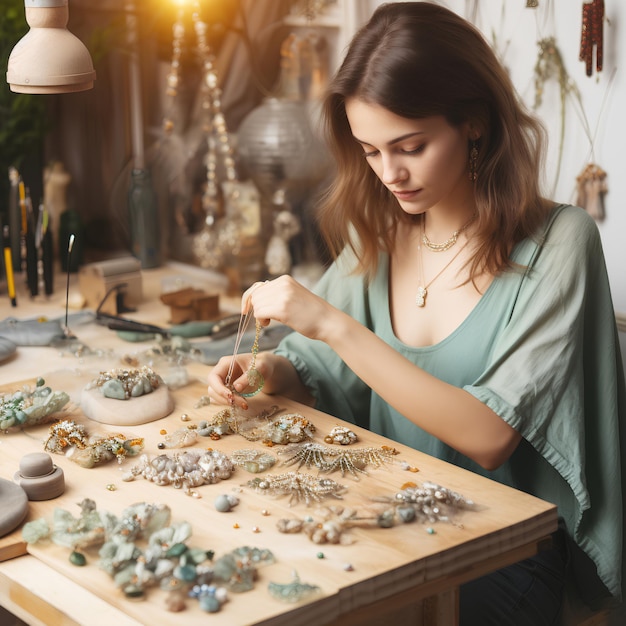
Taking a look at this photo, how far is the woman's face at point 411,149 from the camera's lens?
1.52 meters

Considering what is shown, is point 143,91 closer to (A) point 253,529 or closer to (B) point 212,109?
(B) point 212,109

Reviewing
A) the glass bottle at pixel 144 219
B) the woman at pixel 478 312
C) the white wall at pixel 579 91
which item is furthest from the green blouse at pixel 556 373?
the glass bottle at pixel 144 219

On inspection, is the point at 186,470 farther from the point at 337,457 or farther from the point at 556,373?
the point at 556,373

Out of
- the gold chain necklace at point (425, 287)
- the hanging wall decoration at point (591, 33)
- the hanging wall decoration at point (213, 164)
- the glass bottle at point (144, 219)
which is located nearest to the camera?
the gold chain necklace at point (425, 287)

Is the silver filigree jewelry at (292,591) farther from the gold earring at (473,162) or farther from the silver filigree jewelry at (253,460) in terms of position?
the gold earring at (473,162)

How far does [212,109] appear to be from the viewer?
9.77 ft

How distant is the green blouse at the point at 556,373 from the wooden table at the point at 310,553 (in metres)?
0.19

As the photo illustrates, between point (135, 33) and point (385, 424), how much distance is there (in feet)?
5.93

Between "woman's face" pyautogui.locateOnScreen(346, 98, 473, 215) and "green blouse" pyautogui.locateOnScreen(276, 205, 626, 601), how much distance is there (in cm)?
20

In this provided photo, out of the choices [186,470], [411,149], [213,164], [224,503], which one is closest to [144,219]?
[213,164]

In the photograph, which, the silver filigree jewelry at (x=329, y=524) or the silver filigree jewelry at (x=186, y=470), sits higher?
the silver filigree jewelry at (x=329, y=524)

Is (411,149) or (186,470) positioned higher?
(411,149)

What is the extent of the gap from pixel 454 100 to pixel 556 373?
466 millimetres

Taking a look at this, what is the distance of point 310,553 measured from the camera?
1.15 m
